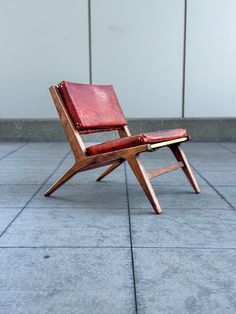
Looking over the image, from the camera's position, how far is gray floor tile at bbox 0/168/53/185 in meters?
4.09

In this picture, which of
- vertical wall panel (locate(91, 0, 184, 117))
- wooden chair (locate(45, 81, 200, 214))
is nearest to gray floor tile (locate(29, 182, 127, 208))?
wooden chair (locate(45, 81, 200, 214))

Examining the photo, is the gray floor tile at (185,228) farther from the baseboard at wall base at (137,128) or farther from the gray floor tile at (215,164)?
the baseboard at wall base at (137,128)

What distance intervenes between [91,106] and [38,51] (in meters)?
3.88

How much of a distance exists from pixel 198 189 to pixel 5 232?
1.73m

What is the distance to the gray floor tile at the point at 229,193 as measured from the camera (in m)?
3.35

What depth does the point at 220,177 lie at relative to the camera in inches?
169

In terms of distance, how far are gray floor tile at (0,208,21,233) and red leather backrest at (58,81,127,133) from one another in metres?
0.81

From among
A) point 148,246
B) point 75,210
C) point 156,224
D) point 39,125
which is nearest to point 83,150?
point 75,210

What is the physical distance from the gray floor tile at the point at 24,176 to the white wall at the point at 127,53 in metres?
2.78

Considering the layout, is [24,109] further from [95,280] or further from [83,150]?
[95,280]

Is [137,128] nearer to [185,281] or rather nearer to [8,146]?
[8,146]

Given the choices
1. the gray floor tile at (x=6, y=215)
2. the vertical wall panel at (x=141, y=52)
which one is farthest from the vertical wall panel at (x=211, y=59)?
the gray floor tile at (x=6, y=215)

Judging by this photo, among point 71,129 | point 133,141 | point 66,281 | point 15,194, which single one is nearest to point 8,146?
point 15,194

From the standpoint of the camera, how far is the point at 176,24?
272 inches
